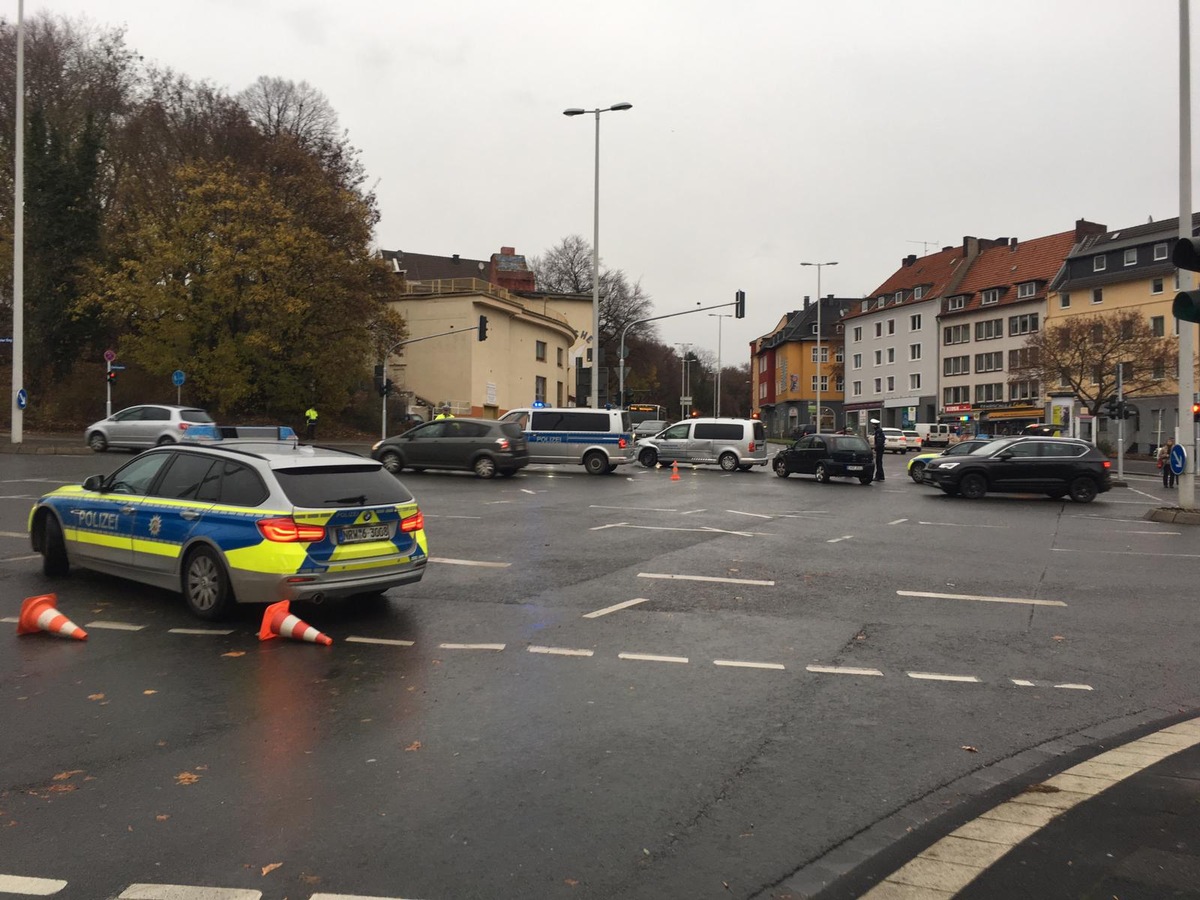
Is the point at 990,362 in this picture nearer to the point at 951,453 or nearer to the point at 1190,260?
the point at 951,453

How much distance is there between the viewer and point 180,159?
44594 mm

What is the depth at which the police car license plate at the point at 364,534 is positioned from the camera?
808cm

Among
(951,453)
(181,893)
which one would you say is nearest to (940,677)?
(181,893)

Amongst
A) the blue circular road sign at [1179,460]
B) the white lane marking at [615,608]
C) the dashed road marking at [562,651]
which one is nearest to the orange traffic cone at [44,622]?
the dashed road marking at [562,651]

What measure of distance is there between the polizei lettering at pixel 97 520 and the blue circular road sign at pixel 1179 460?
19592 mm

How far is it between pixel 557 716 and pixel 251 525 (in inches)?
138

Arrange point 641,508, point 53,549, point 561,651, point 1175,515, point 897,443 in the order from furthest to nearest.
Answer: point 897,443 < point 1175,515 < point 641,508 < point 53,549 < point 561,651

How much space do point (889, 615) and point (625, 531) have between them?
21.1 feet

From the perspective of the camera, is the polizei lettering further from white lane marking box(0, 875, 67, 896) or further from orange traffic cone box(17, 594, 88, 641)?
white lane marking box(0, 875, 67, 896)

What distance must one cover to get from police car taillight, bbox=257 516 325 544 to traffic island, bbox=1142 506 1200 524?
1773 centimetres

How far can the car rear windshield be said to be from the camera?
8023 mm

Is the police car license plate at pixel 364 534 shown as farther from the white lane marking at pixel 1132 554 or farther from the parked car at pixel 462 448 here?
the parked car at pixel 462 448

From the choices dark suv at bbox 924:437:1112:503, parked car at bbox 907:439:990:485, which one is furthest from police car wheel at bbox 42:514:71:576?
parked car at bbox 907:439:990:485

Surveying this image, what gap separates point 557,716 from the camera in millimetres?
5695
